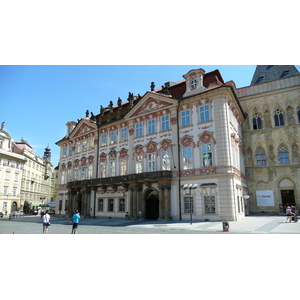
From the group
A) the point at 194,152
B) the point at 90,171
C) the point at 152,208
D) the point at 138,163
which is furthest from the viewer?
the point at 90,171

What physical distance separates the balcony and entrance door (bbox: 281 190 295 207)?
1618cm

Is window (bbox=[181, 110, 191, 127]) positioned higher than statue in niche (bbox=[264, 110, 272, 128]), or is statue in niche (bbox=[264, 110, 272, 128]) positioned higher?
statue in niche (bbox=[264, 110, 272, 128])

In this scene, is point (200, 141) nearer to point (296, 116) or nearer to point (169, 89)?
point (169, 89)

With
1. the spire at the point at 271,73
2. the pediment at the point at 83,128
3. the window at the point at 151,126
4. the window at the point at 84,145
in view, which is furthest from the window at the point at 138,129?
the spire at the point at 271,73

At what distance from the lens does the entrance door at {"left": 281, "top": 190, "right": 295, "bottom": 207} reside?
30406 millimetres

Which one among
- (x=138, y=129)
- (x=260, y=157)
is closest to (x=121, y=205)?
(x=138, y=129)

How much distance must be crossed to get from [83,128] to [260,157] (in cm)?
2743

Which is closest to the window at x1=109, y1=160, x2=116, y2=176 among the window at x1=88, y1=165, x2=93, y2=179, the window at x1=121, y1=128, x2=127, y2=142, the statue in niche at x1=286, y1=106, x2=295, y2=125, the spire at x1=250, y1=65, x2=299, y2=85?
the window at x1=121, y1=128, x2=127, y2=142

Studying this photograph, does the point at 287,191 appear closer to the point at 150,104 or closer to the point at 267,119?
the point at 267,119

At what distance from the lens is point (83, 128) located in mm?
39688

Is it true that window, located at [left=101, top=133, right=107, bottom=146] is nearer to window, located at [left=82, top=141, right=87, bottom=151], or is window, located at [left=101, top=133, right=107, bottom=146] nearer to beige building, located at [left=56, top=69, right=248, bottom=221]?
beige building, located at [left=56, top=69, right=248, bottom=221]

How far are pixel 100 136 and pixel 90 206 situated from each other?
34.3ft

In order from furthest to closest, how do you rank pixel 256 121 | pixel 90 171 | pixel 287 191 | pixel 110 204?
pixel 90 171, pixel 256 121, pixel 110 204, pixel 287 191

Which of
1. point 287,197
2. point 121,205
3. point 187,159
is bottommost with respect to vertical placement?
point 121,205
